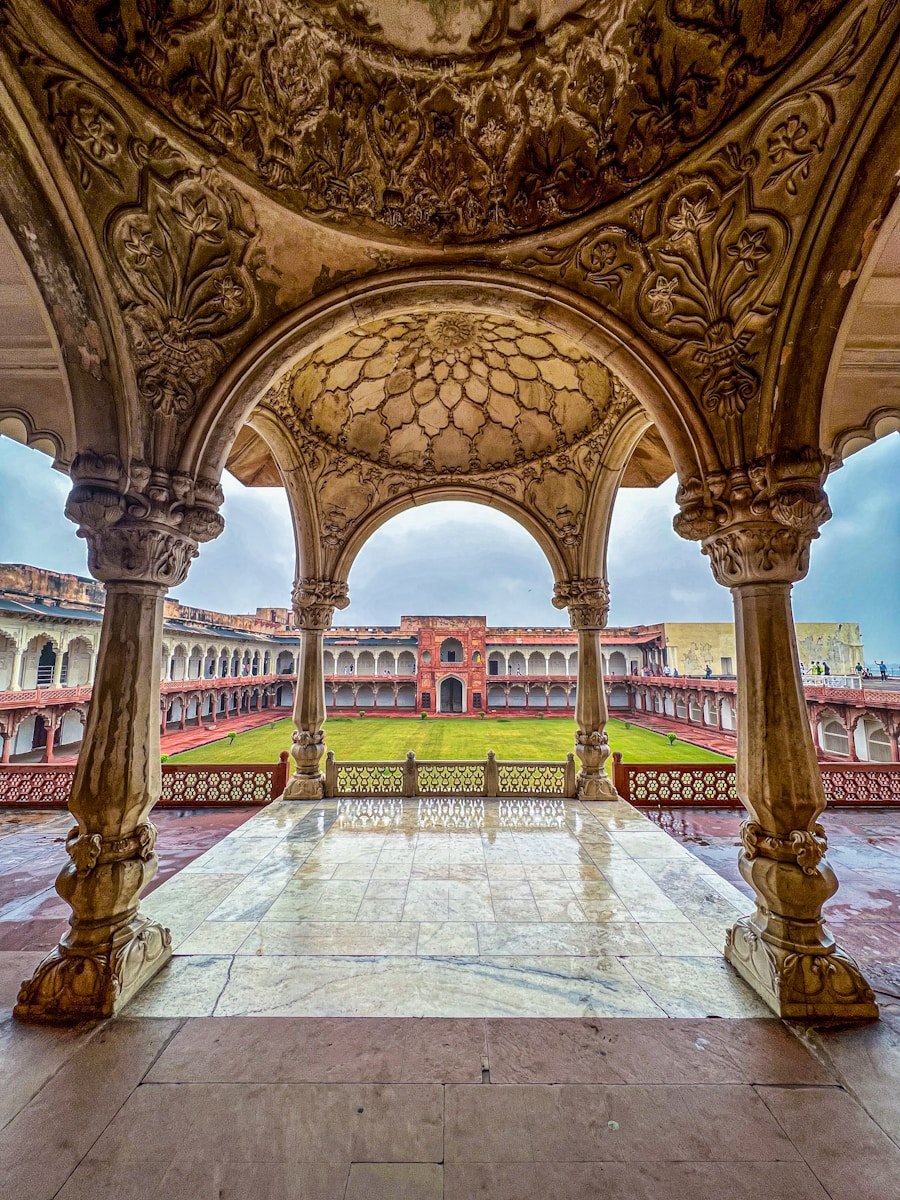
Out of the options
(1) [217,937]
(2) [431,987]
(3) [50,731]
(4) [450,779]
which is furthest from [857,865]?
(3) [50,731]

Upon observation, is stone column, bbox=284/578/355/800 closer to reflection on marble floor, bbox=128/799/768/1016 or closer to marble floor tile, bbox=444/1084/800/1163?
reflection on marble floor, bbox=128/799/768/1016

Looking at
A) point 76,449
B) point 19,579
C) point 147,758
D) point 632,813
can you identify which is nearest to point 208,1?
point 76,449

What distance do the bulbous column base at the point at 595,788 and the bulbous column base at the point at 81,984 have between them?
634cm

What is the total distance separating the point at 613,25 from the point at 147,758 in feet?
17.3

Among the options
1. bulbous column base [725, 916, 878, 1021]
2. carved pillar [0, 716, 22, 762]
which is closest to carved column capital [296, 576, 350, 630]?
bulbous column base [725, 916, 878, 1021]

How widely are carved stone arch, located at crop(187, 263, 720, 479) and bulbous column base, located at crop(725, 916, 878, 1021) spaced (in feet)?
10.1

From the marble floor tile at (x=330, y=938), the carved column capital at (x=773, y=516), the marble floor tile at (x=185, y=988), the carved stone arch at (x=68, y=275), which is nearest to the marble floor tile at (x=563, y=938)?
the marble floor tile at (x=330, y=938)

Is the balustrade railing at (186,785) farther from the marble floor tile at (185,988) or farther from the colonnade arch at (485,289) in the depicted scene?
the colonnade arch at (485,289)

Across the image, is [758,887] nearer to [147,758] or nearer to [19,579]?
[147,758]

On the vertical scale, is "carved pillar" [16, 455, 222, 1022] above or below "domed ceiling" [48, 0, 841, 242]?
below

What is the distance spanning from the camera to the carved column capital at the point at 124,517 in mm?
3137

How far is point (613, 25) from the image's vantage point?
2822 millimetres

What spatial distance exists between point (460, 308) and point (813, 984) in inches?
199

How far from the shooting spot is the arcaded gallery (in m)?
2.07
